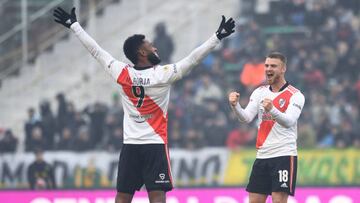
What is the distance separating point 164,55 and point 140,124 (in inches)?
427

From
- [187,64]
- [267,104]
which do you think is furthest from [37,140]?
[267,104]

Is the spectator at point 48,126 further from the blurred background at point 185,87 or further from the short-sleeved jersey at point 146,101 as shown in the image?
the short-sleeved jersey at point 146,101

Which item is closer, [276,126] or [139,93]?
[139,93]

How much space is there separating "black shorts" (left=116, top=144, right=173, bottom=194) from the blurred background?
28.2ft

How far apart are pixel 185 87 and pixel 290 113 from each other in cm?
1050

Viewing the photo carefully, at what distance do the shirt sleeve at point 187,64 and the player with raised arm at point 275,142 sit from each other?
34.9 inches

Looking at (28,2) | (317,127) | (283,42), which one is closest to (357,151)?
(317,127)

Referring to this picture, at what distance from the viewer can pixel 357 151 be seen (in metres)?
19.8

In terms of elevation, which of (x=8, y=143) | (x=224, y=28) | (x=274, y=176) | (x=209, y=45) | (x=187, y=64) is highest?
(x=224, y=28)

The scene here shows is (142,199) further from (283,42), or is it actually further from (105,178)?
(283,42)

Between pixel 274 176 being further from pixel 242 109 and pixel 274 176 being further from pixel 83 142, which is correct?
pixel 83 142

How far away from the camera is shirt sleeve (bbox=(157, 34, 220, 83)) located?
9.84 m

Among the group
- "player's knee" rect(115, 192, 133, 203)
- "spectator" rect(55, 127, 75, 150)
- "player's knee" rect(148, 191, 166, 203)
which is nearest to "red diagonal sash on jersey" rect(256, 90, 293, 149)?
"player's knee" rect(148, 191, 166, 203)

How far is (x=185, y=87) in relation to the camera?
68.4 feet
